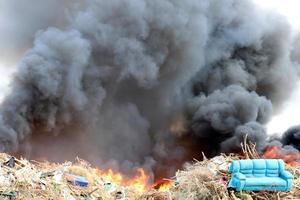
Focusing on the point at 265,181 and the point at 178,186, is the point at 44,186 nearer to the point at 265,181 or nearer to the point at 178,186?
the point at 178,186

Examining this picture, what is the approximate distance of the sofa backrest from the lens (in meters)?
7.47

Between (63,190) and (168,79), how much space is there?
107ft

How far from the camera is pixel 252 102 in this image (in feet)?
131

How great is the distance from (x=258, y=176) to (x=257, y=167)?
17cm

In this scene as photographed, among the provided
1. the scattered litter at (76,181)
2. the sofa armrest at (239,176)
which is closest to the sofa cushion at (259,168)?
the sofa armrest at (239,176)

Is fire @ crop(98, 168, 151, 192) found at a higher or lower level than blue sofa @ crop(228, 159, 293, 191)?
higher

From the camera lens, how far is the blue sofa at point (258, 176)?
733cm

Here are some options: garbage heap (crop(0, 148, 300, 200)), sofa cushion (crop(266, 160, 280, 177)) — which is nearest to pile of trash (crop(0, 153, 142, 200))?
garbage heap (crop(0, 148, 300, 200))

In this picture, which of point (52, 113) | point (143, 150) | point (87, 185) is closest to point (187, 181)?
point (87, 185)

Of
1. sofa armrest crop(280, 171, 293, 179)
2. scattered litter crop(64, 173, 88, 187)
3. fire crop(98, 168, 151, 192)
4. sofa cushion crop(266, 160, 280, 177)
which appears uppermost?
fire crop(98, 168, 151, 192)

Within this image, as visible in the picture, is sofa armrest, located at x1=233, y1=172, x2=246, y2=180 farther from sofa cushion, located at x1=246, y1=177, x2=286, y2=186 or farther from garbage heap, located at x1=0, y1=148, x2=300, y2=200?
garbage heap, located at x1=0, y1=148, x2=300, y2=200

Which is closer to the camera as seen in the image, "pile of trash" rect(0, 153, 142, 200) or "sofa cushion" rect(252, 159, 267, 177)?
"sofa cushion" rect(252, 159, 267, 177)

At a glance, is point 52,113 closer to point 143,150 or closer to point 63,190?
point 143,150

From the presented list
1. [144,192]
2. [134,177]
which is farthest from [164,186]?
[134,177]
